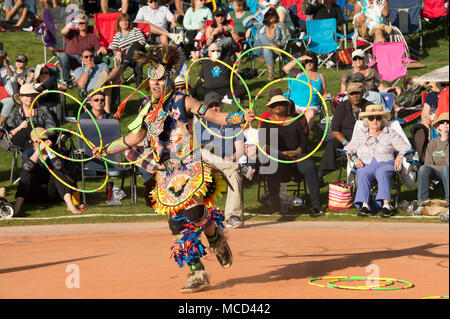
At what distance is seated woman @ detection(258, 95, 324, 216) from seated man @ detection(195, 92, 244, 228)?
0.46 meters

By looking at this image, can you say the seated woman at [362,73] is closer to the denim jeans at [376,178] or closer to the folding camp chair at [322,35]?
the denim jeans at [376,178]

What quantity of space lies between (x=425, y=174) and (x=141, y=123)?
5359mm

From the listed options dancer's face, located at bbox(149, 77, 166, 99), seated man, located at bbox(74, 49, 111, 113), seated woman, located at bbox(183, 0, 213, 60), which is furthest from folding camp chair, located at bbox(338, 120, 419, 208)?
seated woman, located at bbox(183, 0, 213, 60)

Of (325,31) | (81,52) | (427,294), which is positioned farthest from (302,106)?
(427,294)

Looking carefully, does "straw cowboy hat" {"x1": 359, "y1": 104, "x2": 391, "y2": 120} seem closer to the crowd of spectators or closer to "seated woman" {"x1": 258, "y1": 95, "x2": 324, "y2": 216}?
the crowd of spectators

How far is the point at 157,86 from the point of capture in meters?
8.01

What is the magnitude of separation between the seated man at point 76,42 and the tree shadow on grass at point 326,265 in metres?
9.37

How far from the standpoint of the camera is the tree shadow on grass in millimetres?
8375

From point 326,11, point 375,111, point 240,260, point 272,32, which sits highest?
point 326,11

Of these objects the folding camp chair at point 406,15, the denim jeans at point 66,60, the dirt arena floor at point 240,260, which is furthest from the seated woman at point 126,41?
the folding camp chair at point 406,15

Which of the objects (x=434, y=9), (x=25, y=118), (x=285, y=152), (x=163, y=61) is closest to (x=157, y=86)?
(x=163, y=61)

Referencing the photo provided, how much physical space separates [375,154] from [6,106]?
7273 mm

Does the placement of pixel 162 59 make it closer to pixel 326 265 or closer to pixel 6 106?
pixel 326 265

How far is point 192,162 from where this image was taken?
7914 millimetres
